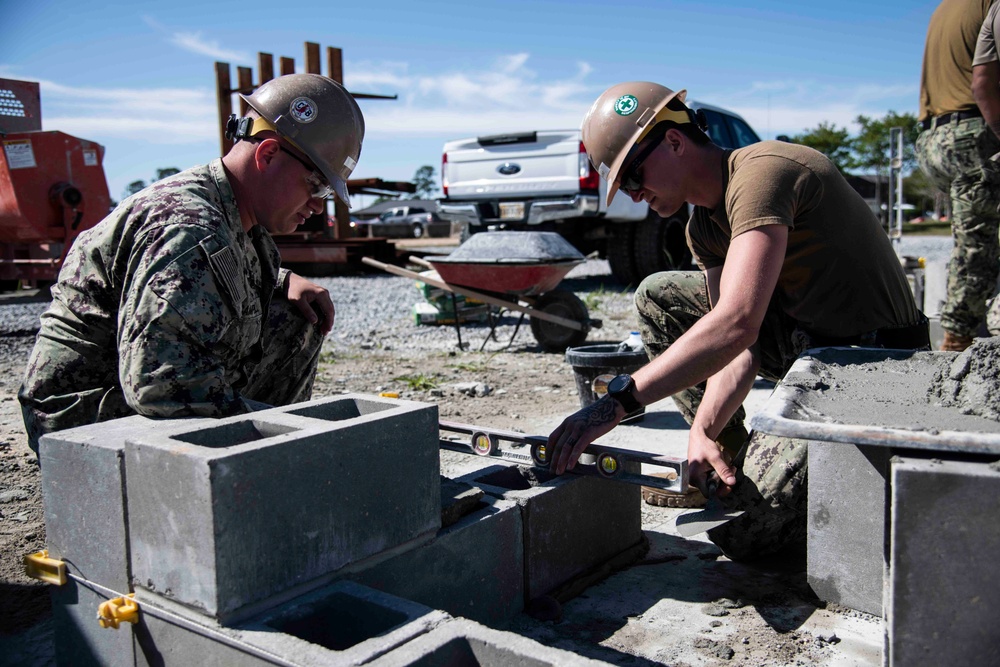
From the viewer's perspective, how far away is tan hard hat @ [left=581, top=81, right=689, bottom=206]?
2531mm

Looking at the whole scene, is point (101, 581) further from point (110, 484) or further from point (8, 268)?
point (8, 268)

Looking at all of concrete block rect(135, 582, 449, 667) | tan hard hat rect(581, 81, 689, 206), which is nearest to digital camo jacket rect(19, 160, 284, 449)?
concrete block rect(135, 582, 449, 667)

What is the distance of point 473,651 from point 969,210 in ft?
14.6

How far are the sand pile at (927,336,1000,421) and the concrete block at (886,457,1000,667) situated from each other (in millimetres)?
266

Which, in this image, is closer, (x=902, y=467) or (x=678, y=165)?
(x=902, y=467)

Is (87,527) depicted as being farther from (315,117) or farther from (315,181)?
(315,117)

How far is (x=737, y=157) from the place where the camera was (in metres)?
2.50

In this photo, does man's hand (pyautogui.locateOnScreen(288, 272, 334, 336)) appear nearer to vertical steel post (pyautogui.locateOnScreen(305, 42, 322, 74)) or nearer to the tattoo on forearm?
the tattoo on forearm

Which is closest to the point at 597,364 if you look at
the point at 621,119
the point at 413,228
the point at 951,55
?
the point at 621,119

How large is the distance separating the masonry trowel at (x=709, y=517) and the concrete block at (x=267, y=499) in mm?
894

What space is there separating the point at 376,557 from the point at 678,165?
1522mm

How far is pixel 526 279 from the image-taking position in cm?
638

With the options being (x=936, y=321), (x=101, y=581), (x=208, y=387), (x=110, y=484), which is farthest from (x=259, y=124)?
(x=936, y=321)

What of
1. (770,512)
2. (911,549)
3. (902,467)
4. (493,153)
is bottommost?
(770,512)
